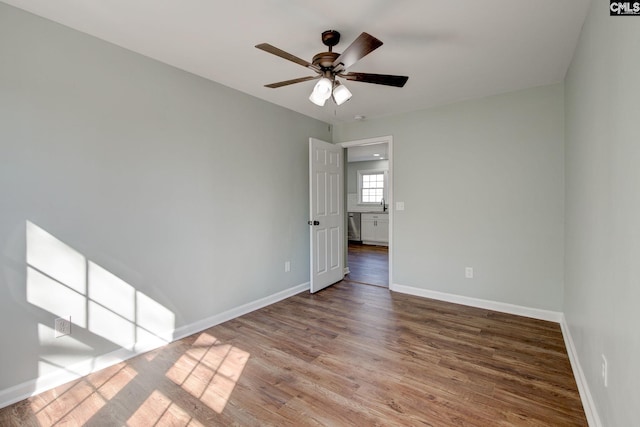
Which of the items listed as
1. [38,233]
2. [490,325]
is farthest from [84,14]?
[490,325]

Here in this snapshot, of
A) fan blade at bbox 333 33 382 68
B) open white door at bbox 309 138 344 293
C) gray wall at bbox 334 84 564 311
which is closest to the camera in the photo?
fan blade at bbox 333 33 382 68

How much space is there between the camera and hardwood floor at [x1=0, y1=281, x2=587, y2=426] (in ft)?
5.78

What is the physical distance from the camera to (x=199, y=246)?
2.92 m

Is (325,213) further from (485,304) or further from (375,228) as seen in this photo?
(375,228)

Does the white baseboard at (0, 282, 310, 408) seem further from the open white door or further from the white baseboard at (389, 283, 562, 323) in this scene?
the white baseboard at (389, 283, 562, 323)

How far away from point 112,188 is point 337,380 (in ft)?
7.14

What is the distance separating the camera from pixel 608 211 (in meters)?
1.46

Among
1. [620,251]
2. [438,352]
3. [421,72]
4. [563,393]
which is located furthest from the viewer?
[421,72]

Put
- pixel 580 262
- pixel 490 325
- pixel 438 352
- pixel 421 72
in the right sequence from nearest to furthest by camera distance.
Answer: pixel 580 262 → pixel 438 352 → pixel 421 72 → pixel 490 325

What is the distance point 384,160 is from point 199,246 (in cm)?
629

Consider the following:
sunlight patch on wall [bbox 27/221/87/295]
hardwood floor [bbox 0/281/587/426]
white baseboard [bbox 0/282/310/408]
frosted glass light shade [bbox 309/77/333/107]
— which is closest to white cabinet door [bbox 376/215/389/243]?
hardwood floor [bbox 0/281/587/426]

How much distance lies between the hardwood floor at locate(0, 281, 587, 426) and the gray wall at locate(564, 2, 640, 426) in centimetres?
39

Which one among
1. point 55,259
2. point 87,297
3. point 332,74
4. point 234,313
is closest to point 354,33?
point 332,74

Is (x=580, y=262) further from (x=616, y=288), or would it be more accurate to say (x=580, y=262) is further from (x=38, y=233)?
(x=38, y=233)
